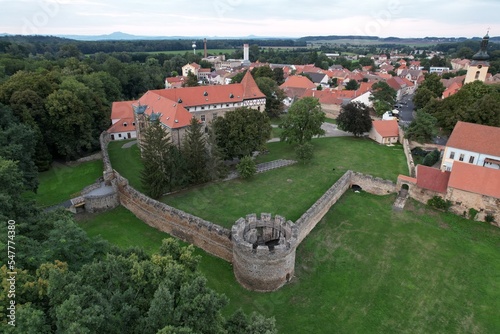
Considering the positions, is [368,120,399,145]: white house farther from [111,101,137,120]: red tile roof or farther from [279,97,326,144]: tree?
[111,101,137,120]: red tile roof

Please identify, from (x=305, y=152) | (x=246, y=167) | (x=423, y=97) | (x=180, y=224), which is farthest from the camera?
(x=423, y=97)

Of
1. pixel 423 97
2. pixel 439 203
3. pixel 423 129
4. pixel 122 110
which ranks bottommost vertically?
pixel 439 203

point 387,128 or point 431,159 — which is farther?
point 387,128

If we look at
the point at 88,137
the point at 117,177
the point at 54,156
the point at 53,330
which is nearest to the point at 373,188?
the point at 117,177

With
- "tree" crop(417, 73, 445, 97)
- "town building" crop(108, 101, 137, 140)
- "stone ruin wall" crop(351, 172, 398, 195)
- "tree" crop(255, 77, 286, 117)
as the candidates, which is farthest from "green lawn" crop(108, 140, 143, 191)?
"tree" crop(417, 73, 445, 97)

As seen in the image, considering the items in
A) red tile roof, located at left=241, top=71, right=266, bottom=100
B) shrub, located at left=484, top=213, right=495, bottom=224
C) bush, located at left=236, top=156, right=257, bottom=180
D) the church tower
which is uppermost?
the church tower

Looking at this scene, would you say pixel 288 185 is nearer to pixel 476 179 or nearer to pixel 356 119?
pixel 476 179

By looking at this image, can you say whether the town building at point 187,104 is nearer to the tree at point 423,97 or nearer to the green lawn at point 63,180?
the green lawn at point 63,180

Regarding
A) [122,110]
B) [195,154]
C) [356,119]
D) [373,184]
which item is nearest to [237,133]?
[195,154]
